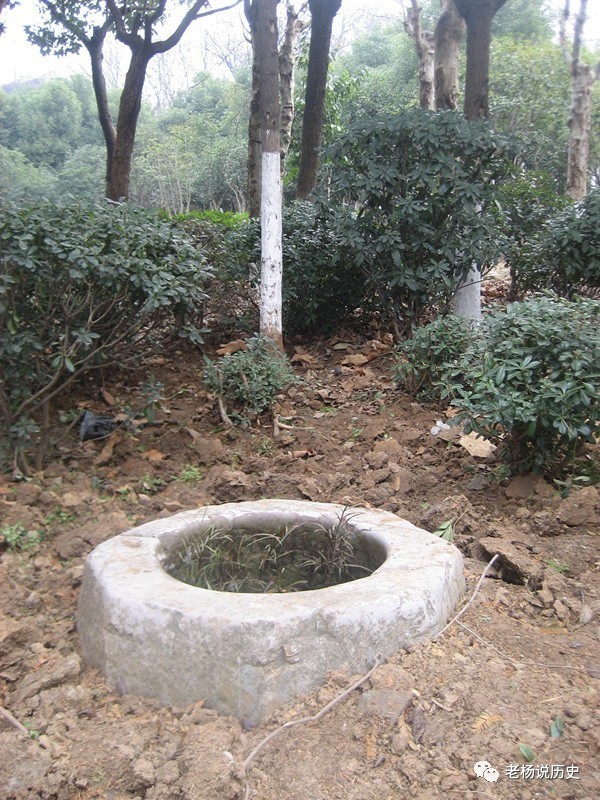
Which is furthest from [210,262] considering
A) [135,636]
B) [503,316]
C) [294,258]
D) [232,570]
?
[135,636]

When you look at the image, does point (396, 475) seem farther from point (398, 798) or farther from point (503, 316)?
point (398, 798)

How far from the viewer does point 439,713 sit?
2146mm

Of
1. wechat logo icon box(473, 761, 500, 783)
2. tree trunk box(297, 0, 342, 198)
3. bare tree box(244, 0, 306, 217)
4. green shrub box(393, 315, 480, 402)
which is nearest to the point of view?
wechat logo icon box(473, 761, 500, 783)

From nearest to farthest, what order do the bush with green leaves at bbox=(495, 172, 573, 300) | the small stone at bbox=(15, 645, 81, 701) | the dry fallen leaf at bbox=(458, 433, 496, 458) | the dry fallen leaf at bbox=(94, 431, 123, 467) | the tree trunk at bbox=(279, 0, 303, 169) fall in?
the small stone at bbox=(15, 645, 81, 701) < the dry fallen leaf at bbox=(458, 433, 496, 458) < the dry fallen leaf at bbox=(94, 431, 123, 467) < the bush with green leaves at bbox=(495, 172, 573, 300) < the tree trunk at bbox=(279, 0, 303, 169)

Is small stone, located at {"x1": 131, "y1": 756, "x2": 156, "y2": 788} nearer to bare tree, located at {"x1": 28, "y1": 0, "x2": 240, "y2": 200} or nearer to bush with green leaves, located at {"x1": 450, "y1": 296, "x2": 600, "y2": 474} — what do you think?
bush with green leaves, located at {"x1": 450, "y1": 296, "x2": 600, "y2": 474}

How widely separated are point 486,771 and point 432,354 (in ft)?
12.4

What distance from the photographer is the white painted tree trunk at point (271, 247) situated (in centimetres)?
588

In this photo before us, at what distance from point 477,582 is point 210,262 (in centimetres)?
457

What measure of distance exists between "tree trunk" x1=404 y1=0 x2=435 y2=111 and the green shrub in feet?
24.4

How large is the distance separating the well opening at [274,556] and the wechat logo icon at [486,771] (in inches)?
41.8

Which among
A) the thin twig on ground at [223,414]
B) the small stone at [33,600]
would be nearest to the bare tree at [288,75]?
the thin twig on ground at [223,414]

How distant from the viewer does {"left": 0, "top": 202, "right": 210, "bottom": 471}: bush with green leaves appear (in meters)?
4.07

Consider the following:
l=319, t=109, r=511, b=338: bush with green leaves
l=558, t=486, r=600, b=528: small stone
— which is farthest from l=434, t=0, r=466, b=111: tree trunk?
l=558, t=486, r=600, b=528: small stone

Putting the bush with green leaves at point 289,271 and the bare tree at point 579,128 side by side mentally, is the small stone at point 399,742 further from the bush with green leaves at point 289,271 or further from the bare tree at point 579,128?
the bare tree at point 579,128
